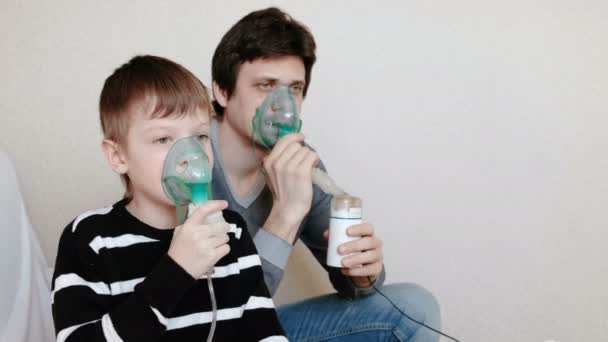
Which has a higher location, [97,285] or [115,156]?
[115,156]

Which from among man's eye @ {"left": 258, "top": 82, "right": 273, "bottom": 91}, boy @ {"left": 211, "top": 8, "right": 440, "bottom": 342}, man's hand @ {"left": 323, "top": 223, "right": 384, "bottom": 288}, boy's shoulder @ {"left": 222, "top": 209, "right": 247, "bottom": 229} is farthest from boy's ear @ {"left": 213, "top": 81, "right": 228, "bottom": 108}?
man's hand @ {"left": 323, "top": 223, "right": 384, "bottom": 288}

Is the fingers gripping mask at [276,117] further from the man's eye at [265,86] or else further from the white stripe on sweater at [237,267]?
the white stripe on sweater at [237,267]

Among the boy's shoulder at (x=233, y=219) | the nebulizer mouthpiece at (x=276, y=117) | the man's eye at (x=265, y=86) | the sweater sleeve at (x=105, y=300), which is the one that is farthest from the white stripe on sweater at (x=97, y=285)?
the man's eye at (x=265, y=86)

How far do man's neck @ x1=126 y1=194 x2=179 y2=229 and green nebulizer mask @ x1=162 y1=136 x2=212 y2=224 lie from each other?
0.31 ft

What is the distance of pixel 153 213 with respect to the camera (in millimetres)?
1132

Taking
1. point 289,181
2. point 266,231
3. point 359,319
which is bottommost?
point 359,319

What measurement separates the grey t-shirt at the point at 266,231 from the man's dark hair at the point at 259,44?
150 mm

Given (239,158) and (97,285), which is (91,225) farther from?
(239,158)

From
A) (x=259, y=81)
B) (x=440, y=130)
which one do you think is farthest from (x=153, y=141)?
(x=440, y=130)

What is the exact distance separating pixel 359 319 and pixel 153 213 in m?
0.58

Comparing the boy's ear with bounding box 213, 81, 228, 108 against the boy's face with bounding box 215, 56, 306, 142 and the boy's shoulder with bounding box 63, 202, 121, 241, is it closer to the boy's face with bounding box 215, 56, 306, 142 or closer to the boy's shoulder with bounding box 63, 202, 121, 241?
the boy's face with bounding box 215, 56, 306, 142

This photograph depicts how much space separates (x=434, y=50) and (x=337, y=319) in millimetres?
1102

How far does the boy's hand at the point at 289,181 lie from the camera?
1284 mm

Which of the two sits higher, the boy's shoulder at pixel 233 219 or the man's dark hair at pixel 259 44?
the man's dark hair at pixel 259 44
